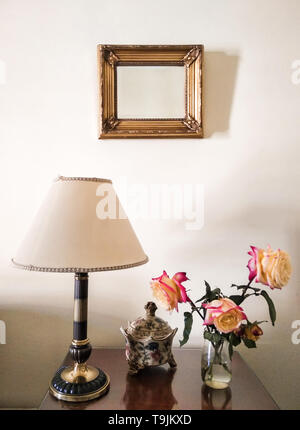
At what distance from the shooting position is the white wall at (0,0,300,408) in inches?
45.7

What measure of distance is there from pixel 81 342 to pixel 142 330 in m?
0.19

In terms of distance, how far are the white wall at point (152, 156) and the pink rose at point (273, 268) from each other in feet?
1.09

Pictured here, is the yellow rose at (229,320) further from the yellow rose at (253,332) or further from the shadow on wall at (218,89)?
the shadow on wall at (218,89)

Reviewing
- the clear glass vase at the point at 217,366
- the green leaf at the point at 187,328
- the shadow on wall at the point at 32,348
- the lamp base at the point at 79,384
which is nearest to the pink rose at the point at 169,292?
the green leaf at the point at 187,328

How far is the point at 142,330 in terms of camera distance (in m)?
0.95

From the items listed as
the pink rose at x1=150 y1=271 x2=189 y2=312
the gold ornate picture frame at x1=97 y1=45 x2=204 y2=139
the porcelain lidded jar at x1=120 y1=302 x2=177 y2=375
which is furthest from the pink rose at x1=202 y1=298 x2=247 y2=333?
the gold ornate picture frame at x1=97 y1=45 x2=204 y2=139

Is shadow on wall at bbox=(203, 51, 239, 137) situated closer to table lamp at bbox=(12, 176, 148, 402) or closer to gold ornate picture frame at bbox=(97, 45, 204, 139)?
gold ornate picture frame at bbox=(97, 45, 204, 139)

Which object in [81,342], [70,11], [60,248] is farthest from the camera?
[70,11]

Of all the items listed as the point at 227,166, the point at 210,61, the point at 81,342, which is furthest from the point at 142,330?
the point at 210,61

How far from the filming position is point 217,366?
2.97ft

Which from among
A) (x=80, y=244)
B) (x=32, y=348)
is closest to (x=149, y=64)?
(x=80, y=244)

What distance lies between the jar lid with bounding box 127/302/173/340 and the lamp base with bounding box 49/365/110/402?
155 millimetres

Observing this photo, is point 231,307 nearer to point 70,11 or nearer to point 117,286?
point 117,286

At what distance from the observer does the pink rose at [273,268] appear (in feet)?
2.68
